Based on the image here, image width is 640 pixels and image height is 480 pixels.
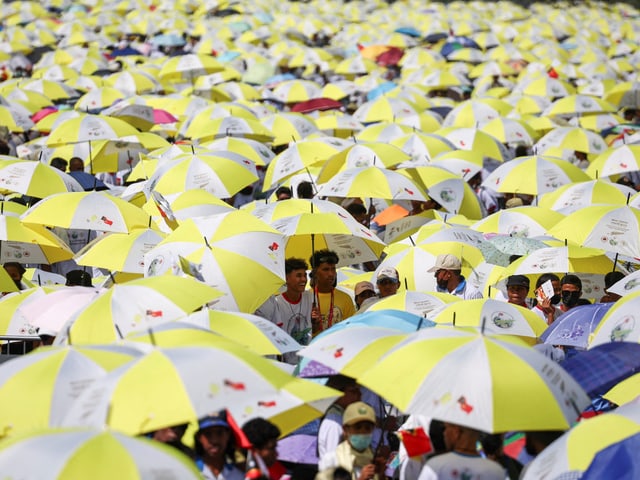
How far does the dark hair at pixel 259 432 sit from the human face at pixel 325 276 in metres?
3.39

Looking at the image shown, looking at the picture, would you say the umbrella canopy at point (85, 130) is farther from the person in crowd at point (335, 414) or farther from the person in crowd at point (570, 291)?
the person in crowd at point (335, 414)

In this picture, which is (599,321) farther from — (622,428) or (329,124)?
(329,124)

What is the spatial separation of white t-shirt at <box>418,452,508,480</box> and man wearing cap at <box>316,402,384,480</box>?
578mm

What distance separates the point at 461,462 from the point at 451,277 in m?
4.35

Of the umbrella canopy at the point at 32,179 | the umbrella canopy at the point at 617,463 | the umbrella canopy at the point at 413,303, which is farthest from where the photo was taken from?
the umbrella canopy at the point at 32,179

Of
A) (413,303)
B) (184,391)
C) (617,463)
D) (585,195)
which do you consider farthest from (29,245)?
(617,463)

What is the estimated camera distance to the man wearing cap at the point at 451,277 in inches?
393

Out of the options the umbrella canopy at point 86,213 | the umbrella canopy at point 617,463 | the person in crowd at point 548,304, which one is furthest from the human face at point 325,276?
the umbrella canopy at point 617,463

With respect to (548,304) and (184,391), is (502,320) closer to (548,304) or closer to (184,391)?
(548,304)

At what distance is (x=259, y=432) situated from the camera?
5.91 m

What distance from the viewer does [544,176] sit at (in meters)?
13.3

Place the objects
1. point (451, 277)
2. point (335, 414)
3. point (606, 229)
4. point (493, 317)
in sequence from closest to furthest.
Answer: point (335, 414) < point (493, 317) < point (451, 277) < point (606, 229)

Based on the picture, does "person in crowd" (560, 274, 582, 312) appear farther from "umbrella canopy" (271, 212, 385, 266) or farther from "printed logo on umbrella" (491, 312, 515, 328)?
"umbrella canopy" (271, 212, 385, 266)

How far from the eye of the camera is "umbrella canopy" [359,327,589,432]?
5762 mm
